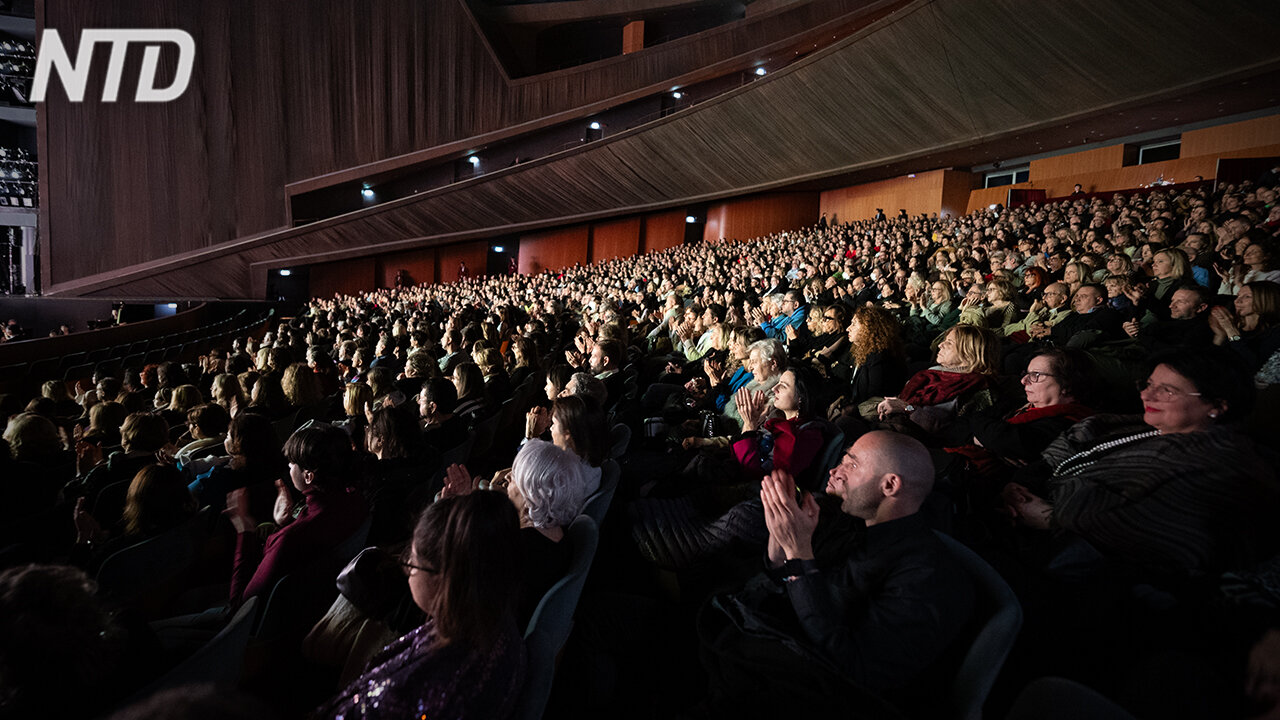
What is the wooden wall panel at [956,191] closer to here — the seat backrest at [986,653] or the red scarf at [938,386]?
the red scarf at [938,386]

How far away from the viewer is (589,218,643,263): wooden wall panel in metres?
19.2

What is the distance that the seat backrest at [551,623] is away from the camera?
109 cm

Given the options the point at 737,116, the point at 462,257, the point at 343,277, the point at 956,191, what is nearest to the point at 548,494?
the point at 737,116

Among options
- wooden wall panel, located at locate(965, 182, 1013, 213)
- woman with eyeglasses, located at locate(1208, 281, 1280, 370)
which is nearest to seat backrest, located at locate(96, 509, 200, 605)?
woman with eyeglasses, located at locate(1208, 281, 1280, 370)

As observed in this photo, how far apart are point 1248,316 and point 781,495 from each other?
3.03 m

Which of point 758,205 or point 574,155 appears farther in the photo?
point 758,205

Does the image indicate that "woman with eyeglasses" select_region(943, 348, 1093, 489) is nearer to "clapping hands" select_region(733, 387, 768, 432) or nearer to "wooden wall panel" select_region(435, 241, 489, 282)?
"clapping hands" select_region(733, 387, 768, 432)

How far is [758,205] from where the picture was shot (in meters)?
17.7

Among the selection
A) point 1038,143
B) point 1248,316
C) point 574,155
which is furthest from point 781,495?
point 574,155

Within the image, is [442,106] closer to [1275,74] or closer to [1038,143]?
[1038,143]

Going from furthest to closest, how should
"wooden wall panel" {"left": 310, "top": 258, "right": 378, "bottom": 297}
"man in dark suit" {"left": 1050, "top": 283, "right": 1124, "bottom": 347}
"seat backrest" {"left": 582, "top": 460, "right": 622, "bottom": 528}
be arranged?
"wooden wall panel" {"left": 310, "top": 258, "right": 378, "bottom": 297}, "man in dark suit" {"left": 1050, "top": 283, "right": 1124, "bottom": 347}, "seat backrest" {"left": 582, "top": 460, "right": 622, "bottom": 528}

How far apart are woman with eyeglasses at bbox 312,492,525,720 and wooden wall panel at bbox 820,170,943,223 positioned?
16252 mm

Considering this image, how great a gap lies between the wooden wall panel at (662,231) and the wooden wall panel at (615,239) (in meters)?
0.24

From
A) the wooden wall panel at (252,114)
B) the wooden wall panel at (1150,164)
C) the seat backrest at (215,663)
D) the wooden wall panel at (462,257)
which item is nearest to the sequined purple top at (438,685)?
the seat backrest at (215,663)
